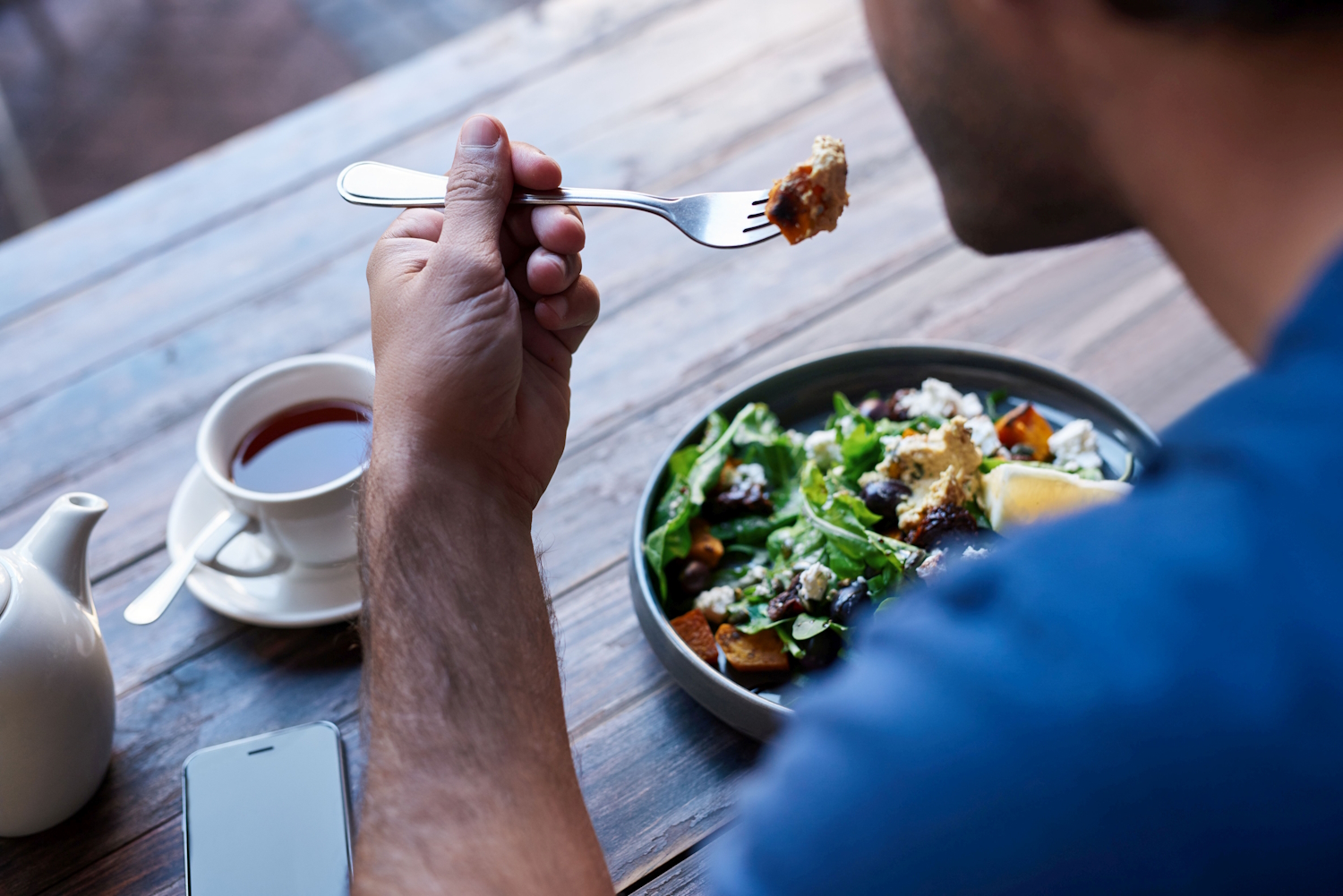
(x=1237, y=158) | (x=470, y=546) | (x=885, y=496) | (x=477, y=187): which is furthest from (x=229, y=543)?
(x=1237, y=158)

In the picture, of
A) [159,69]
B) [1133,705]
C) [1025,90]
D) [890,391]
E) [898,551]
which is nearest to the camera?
[1133,705]

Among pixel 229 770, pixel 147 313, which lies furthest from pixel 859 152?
pixel 229 770

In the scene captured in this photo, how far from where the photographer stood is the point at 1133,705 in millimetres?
446

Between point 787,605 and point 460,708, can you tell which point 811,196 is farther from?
point 460,708

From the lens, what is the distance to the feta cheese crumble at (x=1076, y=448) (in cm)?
100

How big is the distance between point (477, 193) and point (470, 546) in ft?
1.02

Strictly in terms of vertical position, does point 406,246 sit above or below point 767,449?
above

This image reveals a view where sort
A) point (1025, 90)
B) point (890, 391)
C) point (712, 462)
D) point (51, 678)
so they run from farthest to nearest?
point (890, 391)
point (712, 462)
point (51, 678)
point (1025, 90)

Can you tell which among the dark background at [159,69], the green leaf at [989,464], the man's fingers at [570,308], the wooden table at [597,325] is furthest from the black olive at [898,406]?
the dark background at [159,69]

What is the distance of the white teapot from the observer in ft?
2.61

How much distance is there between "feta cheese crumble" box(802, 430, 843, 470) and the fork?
0.23 metres

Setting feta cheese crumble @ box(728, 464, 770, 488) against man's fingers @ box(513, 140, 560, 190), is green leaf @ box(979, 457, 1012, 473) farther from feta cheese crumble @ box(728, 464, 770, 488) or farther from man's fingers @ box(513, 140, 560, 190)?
man's fingers @ box(513, 140, 560, 190)

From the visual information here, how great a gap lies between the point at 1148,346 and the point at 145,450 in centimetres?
121

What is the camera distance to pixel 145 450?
47.8 inches
